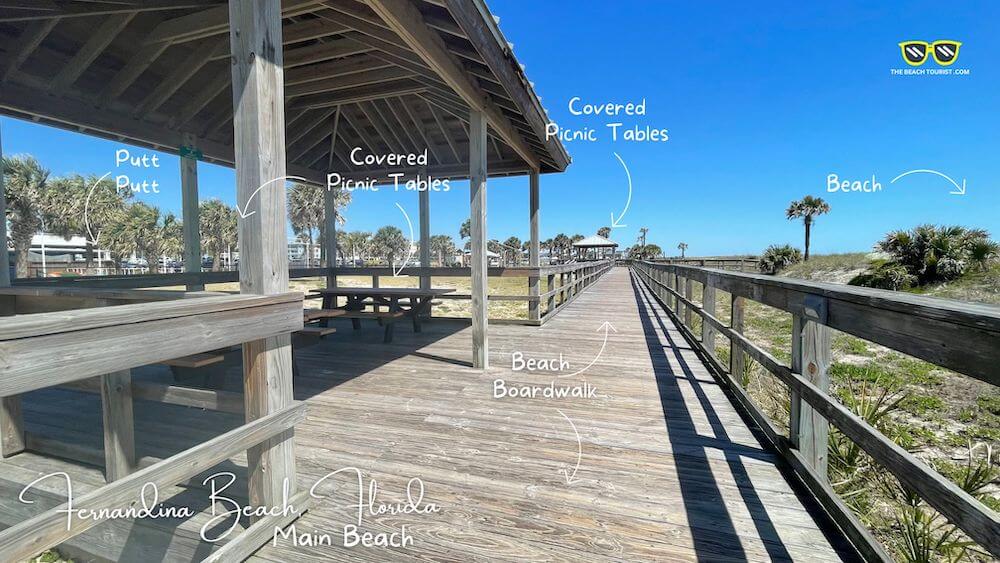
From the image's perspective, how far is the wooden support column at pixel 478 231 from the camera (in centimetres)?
397

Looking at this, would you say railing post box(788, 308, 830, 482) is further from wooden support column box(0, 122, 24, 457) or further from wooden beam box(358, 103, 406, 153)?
wooden beam box(358, 103, 406, 153)

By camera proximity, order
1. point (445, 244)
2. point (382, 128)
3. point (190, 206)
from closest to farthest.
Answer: point (190, 206) < point (382, 128) < point (445, 244)

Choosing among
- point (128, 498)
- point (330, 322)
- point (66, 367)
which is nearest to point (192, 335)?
point (66, 367)

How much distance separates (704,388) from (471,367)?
2079mm

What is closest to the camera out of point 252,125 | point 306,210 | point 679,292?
point 252,125

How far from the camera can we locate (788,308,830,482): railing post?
5.83 feet

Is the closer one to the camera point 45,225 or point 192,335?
point 192,335

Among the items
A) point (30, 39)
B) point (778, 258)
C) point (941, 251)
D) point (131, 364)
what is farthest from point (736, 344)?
point (778, 258)

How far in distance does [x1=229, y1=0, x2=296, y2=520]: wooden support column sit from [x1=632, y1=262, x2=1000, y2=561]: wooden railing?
212 centimetres

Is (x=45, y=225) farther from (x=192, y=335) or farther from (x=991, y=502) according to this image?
(x=991, y=502)

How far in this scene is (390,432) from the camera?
8.39ft

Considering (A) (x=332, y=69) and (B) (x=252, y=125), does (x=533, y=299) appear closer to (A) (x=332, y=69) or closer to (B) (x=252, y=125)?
(A) (x=332, y=69)

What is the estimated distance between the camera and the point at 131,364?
3.76 feet

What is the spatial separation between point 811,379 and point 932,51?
6988 millimetres
